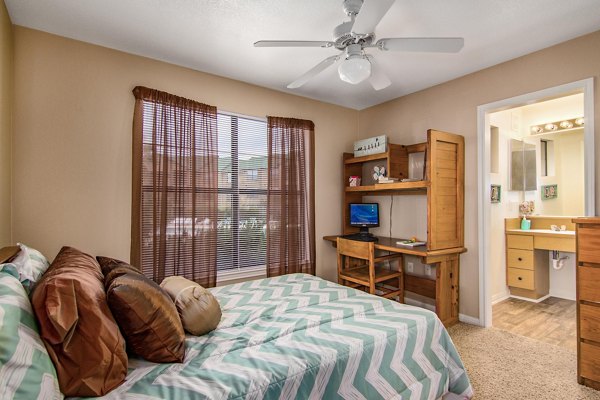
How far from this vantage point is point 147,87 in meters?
2.74

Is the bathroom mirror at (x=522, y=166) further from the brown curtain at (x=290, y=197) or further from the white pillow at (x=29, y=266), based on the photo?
the white pillow at (x=29, y=266)

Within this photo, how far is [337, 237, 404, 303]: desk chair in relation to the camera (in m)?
3.16

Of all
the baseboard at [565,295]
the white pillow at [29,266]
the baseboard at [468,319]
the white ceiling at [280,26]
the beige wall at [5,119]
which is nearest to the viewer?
the white pillow at [29,266]

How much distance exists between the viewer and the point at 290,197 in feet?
11.7

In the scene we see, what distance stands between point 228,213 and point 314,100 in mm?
1821

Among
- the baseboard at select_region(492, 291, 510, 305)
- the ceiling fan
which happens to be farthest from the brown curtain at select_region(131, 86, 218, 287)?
the baseboard at select_region(492, 291, 510, 305)

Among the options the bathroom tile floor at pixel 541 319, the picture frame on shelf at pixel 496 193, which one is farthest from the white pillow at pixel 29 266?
the picture frame on shelf at pixel 496 193

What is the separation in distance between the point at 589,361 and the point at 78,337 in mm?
2933

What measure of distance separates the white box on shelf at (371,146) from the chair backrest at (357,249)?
113cm

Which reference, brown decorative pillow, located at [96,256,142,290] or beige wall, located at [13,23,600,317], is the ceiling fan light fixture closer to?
beige wall, located at [13,23,600,317]

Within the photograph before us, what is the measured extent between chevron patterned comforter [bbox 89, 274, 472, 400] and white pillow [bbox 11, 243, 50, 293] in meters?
0.59

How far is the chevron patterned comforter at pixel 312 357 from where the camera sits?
1.22 m

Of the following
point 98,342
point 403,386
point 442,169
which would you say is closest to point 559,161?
point 442,169

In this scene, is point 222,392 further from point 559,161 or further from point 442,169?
point 559,161
